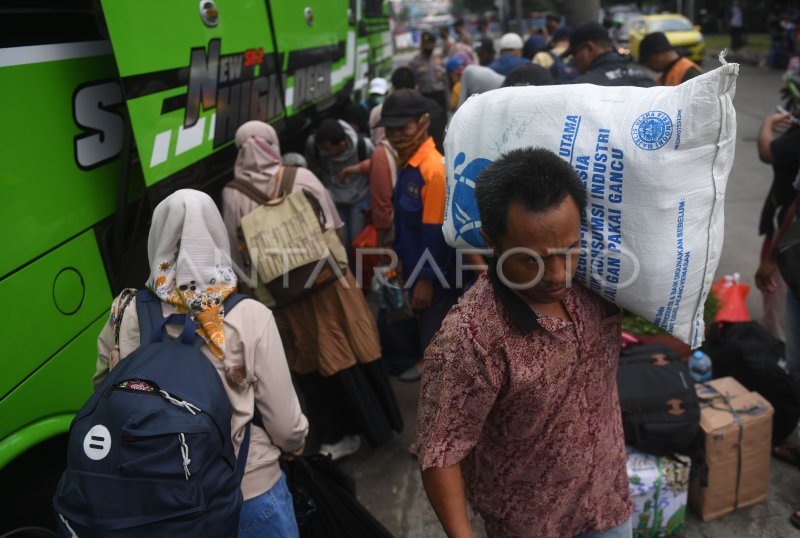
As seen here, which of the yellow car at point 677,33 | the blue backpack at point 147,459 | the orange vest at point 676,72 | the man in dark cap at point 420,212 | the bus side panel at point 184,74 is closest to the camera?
the blue backpack at point 147,459

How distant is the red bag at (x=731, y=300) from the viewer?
3.65 meters

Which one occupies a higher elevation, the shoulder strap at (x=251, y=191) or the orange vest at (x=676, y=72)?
the orange vest at (x=676, y=72)

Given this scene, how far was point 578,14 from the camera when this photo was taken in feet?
31.9

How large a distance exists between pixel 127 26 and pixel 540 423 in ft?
6.87

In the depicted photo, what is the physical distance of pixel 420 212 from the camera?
3.02 meters

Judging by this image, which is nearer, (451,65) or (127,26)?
(127,26)

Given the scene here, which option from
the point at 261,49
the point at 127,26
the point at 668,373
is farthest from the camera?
the point at 261,49

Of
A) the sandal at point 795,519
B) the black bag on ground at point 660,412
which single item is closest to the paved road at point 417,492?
the sandal at point 795,519

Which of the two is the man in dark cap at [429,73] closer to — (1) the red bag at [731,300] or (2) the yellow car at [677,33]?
(1) the red bag at [731,300]

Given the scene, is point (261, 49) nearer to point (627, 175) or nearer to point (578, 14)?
point (627, 175)

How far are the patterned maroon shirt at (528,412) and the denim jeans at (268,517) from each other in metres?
0.72

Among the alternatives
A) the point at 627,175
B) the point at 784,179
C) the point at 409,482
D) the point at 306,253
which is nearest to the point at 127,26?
the point at 306,253

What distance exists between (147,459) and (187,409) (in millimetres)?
147

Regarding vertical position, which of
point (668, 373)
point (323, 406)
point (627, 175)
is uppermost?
point (627, 175)
